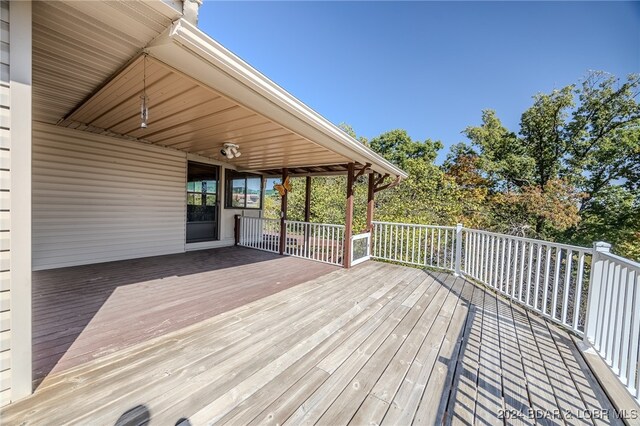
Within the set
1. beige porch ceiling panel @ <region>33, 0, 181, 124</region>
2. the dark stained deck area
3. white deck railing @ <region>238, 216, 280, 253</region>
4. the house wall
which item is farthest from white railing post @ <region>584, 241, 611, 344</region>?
the house wall

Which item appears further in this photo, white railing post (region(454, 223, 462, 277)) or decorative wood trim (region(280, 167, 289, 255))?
decorative wood trim (region(280, 167, 289, 255))

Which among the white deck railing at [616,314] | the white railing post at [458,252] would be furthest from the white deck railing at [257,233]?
the white deck railing at [616,314]

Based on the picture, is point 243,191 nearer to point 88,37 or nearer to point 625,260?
point 88,37

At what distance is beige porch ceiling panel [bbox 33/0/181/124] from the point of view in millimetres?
1475

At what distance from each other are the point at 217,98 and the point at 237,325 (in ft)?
7.85

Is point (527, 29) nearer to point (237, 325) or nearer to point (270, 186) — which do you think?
point (270, 186)

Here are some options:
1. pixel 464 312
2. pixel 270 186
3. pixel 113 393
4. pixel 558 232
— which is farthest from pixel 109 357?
pixel 558 232

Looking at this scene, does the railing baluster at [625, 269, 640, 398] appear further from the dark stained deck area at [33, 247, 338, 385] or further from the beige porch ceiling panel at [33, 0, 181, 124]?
the beige porch ceiling panel at [33, 0, 181, 124]

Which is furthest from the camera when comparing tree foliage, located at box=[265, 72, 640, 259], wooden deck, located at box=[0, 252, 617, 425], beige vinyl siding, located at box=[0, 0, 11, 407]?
tree foliage, located at box=[265, 72, 640, 259]

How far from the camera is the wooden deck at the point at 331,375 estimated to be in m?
1.39

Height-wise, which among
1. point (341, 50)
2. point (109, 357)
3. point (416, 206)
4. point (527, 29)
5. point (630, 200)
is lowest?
point (109, 357)

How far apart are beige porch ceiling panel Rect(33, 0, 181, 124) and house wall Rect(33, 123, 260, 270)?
1.66 m

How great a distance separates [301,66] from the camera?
12.0 metres

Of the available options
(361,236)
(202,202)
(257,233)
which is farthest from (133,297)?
(361,236)
